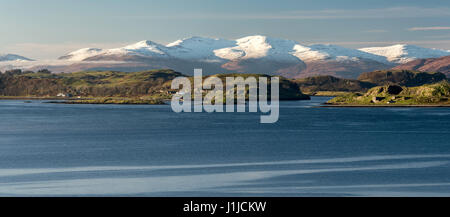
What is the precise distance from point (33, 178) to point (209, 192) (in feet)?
49.5
